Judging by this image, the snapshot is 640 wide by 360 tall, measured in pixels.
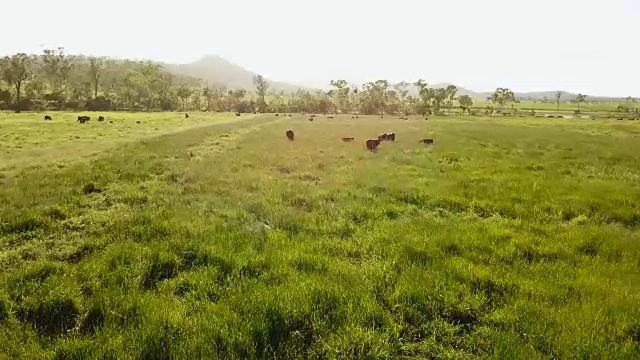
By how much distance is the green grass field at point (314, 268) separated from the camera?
5.17 meters

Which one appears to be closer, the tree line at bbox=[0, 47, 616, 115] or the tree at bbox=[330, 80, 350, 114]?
the tree line at bbox=[0, 47, 616, 115]

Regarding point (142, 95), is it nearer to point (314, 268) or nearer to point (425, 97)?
point (425, 97)

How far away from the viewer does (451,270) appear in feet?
24.1

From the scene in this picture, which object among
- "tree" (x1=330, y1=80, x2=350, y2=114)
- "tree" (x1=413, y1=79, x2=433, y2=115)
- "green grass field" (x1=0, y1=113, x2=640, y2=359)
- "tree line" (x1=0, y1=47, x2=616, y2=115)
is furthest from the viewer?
"tree" (x1=330, y1=80, x2=350, y2=114)

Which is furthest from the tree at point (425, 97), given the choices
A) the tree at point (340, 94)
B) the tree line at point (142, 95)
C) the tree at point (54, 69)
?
the tree at point (54, 69)

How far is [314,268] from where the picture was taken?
7410 mm

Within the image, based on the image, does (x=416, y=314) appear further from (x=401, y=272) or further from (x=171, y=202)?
(x=171, y=202)

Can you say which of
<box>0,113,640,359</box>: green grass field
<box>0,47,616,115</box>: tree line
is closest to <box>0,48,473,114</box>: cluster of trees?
<box>0,47,616,115</box>: tree line

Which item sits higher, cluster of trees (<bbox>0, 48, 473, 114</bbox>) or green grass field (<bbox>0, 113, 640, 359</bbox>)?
cluster of trees (<bbox>0, 48, 473, 114</bbox>)

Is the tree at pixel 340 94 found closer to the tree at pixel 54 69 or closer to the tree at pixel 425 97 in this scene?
the tree at pixel 425 97

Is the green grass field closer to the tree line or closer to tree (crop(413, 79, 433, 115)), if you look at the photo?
the tree line

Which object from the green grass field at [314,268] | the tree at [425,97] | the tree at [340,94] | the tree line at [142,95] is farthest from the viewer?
the tree at [340,94]

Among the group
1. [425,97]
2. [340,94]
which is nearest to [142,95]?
[340,94]

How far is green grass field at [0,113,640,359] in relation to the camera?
A: 5172 millimetres
